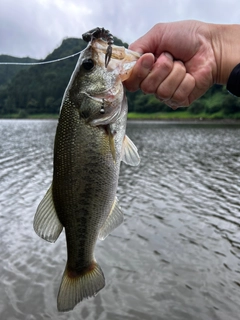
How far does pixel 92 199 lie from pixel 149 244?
840cm

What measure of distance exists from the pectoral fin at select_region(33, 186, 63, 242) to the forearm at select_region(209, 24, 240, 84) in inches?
87.5

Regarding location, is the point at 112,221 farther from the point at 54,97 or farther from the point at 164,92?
the point at 54,97

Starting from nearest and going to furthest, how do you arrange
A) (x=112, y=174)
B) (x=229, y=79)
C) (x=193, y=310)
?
(x=112, y=174) < (x=229, y=79) < (x=193, y=310)

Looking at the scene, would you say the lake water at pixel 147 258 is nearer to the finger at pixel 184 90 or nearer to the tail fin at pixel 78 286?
the tail fin at pixel 78 286

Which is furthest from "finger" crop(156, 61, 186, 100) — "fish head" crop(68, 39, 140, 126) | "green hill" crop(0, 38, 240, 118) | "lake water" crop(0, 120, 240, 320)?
"green hill" crop(0, 38, 240, 118)

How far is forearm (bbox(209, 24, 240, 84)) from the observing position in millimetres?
3650

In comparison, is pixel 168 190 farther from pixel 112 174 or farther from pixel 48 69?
pixel 48 69

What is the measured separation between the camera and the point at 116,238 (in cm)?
1152

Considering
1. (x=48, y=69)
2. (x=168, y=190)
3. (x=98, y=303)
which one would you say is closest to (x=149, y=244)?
(x=98, y=303)

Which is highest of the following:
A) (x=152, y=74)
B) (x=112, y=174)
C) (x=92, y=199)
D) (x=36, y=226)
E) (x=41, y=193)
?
(x=152, y=74)

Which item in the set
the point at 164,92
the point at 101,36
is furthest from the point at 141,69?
the point at 101,36

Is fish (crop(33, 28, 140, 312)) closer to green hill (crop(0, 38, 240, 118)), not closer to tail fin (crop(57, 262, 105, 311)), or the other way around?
tail fin (crop(57, 262, 105, 311))

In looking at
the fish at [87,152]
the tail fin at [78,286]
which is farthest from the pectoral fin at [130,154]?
the tail fin at [78,286]

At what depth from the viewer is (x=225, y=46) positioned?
366 cm
